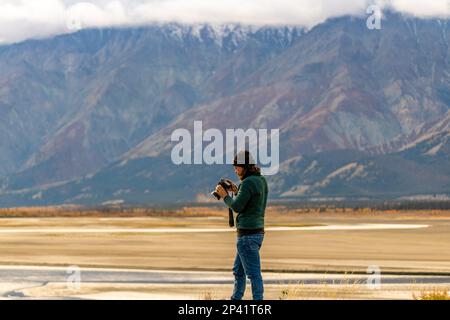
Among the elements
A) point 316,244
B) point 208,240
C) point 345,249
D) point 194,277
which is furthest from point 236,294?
point 208,240

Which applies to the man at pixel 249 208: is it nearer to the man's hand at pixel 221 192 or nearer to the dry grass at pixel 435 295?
the man's hand at pixel 221 192

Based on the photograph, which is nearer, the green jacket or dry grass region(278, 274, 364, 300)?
the green jacket

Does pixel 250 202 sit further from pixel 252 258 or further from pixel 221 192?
pixel 252 258

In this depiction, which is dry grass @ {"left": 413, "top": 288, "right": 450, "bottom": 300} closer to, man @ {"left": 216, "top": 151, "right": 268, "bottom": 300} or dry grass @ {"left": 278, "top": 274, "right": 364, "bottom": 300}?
dry grass @ {"left": 278, "top": 274, "right": 364, "bottom": 300}

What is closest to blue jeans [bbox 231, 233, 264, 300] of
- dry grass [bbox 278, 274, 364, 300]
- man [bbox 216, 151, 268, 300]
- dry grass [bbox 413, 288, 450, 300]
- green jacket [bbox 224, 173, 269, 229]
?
man [bbox 216, 151, 268, 300]

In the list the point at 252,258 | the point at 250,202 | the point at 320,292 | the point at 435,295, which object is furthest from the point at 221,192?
the point at 320,292

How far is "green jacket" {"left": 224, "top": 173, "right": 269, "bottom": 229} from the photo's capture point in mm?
16031

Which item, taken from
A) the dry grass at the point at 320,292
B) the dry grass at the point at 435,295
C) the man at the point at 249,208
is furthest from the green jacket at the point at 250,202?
the dry grass at the point at 320,292

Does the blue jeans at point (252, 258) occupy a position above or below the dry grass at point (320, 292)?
above

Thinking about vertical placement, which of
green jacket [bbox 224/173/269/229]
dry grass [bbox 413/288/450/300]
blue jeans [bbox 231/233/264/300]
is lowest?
dry grass [bbox 413/288/450/300]

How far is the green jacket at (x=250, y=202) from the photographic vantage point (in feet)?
52.6

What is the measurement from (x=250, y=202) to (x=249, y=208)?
0.09 metres

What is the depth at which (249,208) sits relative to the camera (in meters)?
16.2
